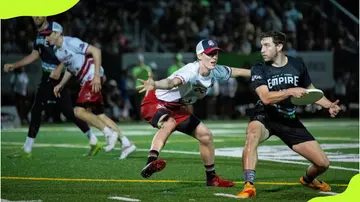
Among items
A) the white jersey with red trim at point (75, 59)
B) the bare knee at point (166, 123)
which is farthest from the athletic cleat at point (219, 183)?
the white jersey with red trim at point (75, 59)

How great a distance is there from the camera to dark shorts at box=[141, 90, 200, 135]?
10773 mm

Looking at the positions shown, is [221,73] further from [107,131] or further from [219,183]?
[107,131]

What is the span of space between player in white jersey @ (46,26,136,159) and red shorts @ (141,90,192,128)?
3601 mm

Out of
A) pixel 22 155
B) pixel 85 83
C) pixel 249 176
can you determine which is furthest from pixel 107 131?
pixel 249 176

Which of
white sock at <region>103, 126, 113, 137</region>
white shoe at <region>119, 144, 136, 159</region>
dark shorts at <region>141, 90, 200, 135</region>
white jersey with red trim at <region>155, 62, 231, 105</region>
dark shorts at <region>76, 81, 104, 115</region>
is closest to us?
white jersey with red trim at <region>155, 62, 231, 105</region>

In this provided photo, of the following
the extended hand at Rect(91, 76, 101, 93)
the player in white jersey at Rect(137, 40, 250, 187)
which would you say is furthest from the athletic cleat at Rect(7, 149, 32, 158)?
the player in white jersey at Rect(137, 40, 250, 187)

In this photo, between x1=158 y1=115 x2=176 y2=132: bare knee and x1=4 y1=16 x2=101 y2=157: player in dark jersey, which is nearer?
x1=158 y1=115 x2=176 y2=132: bare knee

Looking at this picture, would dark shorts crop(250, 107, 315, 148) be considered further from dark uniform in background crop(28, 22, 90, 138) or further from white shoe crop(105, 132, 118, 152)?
dark uniform in background crop(28, 22, 90, 138)

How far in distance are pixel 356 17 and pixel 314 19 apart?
60.0 inches

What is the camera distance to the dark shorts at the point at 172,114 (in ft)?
35.3

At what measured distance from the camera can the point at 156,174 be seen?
12055 millimetres

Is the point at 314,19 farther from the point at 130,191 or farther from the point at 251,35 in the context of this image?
the point at 130,191

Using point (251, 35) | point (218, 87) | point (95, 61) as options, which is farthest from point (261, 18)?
point (95, 61)

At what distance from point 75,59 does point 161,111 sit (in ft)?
14.4
